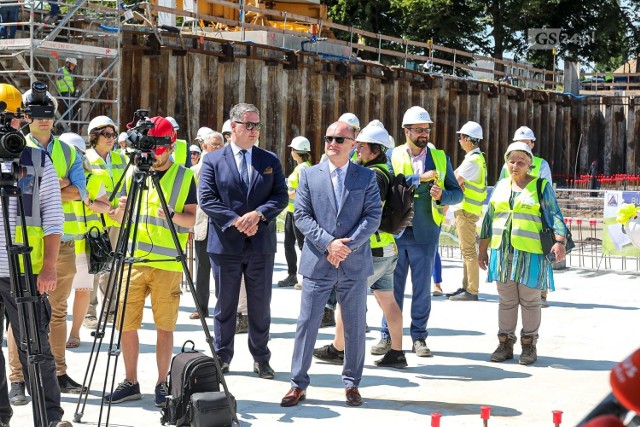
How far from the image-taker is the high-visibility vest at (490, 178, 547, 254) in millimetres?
8742

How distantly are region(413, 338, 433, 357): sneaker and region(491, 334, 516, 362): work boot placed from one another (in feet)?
1.75

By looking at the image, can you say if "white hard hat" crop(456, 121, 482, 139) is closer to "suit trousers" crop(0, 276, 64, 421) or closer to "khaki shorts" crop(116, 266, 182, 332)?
"khaki shorts" crop(116, 266, 182, 332)

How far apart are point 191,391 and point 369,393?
1.60 metres

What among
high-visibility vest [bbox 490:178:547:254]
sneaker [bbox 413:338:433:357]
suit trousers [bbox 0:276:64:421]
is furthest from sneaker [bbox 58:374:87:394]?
high-visibility vest [bbox 490:178:547:254]

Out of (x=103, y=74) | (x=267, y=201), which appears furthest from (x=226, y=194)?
(x=103, y=74)

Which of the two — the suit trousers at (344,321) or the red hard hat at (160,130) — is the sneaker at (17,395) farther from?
the red hard hat at (160,130)

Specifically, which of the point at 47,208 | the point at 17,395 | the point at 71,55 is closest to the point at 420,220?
the point at 17,395

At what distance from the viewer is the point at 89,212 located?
348 inches

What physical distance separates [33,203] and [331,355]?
3.29m

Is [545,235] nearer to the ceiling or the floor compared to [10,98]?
nearer to the floor

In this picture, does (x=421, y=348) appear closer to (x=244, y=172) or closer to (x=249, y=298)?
(x=249, y=298)

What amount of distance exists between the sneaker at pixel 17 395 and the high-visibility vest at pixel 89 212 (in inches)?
54.5

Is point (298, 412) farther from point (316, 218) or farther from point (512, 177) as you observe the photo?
point (512, 177)

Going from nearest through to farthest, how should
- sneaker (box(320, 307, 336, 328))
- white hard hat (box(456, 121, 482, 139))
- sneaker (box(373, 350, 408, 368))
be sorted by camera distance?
sneaker (box(373, 350, 408, 368))
sneaker (box(320, 307, 336, 328))
white hard hat (box(456, 121, 482, 139))
